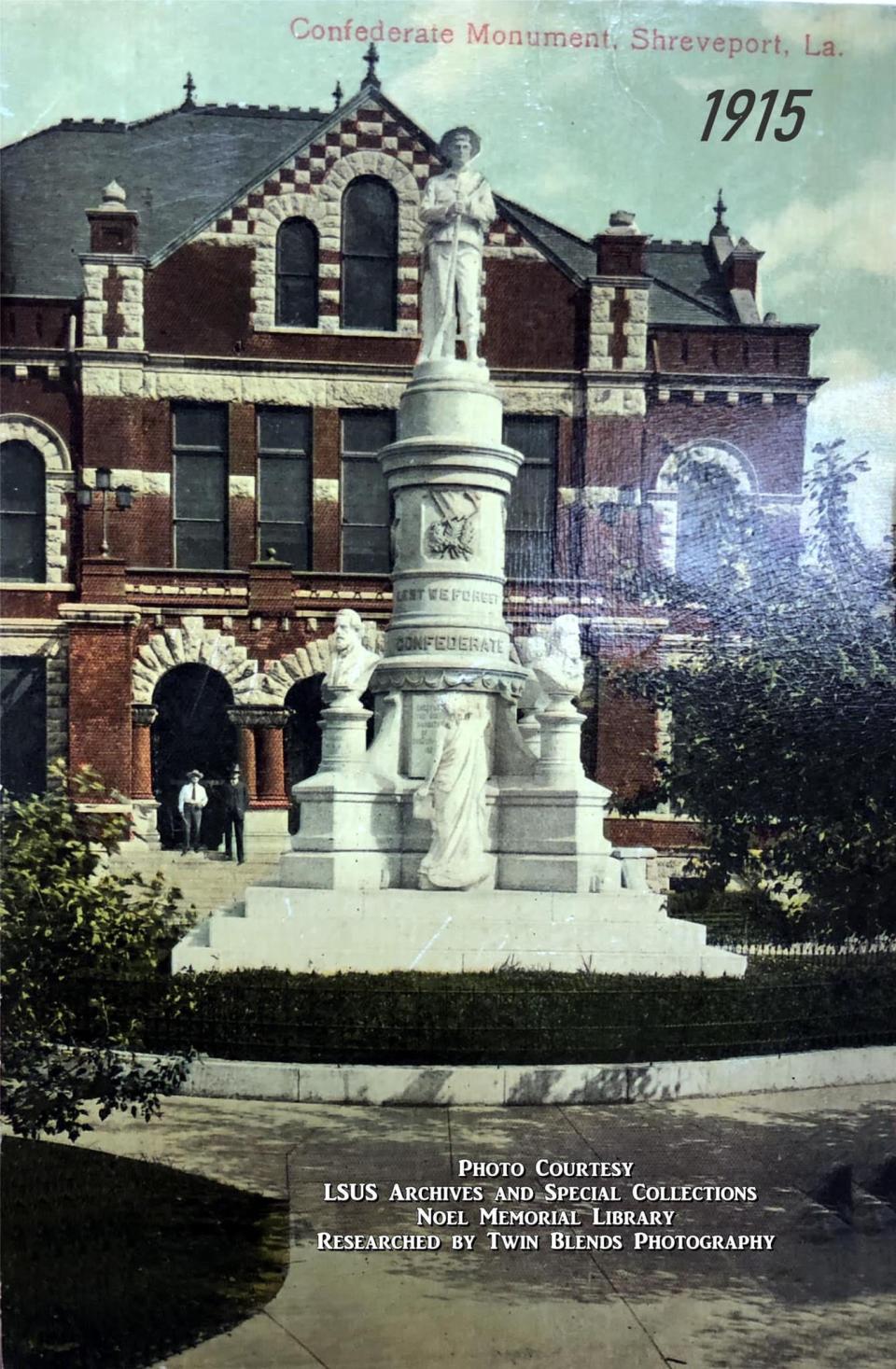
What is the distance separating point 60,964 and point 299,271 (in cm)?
764

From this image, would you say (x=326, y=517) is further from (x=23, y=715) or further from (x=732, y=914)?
(x=732, y=914)

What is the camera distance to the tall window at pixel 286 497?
45.8 feet

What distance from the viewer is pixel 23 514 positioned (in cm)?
1225

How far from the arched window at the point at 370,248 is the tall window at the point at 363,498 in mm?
1062

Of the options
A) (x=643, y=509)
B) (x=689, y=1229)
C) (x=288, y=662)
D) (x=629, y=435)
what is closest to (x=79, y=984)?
(x=689, y=1229)

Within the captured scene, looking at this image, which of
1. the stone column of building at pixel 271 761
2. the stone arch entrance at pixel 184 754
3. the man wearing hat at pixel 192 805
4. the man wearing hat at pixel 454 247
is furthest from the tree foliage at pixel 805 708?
the man wearing hat at pixel 192 805

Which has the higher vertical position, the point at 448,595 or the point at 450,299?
the point at 450,299

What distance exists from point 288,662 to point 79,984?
5.40 m

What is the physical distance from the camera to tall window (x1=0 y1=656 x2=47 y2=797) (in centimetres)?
1169

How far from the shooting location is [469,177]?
11.8 m

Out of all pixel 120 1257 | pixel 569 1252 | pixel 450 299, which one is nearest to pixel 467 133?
pixel 450 299

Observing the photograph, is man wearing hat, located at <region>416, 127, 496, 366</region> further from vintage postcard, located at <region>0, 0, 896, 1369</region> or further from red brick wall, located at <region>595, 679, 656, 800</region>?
red brick wall, located at <region>595, 679, 656, 800</region>

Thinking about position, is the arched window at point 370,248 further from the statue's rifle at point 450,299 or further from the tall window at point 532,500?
the tall window at point 532,500

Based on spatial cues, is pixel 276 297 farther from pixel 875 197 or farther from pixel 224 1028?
pixel 224 1028
